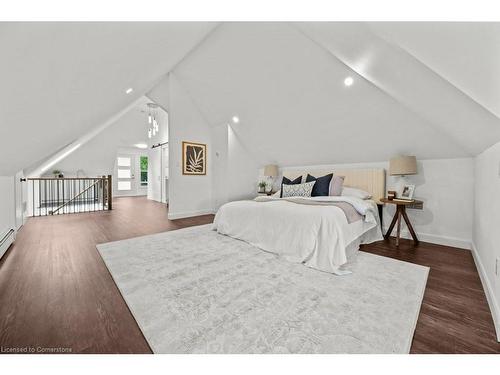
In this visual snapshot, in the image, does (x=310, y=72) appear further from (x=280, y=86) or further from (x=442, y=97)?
(x=442, y=97)

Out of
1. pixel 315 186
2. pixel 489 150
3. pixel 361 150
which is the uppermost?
pixel 361 150

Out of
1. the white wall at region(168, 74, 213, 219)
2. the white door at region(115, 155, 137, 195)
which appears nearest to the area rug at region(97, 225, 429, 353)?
the white wall at region(168, 74, 213, 219)

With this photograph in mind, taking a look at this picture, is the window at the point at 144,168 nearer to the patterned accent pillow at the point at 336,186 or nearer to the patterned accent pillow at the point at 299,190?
the patterned accent pillow at the point at 299,190

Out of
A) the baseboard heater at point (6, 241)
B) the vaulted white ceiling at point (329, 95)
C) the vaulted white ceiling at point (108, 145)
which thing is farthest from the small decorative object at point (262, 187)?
the vaulted white ceiling at point (108, 145)

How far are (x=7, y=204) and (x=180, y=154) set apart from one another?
2.79 meters

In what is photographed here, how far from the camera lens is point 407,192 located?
3064mm

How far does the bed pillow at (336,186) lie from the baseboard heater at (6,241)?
168 inches

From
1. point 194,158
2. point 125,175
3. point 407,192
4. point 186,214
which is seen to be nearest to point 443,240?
point 407,192

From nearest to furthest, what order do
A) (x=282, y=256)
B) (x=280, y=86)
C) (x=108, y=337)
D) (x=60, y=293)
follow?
(x=108, y=337) < (x=60, y=293) < (x=282, y=256) < (x=280, y=86)

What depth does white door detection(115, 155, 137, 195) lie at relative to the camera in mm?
9258

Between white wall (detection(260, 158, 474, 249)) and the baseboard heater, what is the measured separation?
17.2 feet

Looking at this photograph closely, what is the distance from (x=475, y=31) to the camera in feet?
3.04

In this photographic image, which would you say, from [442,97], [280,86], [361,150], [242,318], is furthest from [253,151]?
[242,318]
